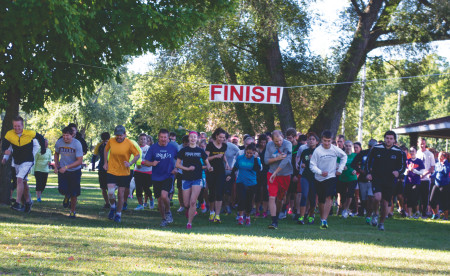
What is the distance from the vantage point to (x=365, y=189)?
54.3 feet

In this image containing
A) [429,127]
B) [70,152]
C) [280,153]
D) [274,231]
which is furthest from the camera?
[429,127]

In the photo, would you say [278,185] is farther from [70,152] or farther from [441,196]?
[441,196]

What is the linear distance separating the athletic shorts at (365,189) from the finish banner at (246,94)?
5.60 metres

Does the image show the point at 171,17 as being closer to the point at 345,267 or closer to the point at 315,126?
the point at 345,267

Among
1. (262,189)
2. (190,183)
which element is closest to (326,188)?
(190,183)

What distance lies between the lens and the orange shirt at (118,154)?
13.0 m

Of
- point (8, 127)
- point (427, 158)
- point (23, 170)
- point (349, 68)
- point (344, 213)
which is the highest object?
point (349, 68)

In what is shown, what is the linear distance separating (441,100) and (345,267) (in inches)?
2779

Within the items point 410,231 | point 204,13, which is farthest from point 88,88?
point 410,231

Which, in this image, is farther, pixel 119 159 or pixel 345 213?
pixel 345 213

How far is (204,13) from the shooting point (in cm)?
1617

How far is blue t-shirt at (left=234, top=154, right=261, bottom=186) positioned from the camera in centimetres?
1344

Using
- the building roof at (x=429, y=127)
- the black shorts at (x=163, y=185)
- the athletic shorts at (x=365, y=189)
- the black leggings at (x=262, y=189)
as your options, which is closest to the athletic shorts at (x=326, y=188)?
the black leggings at (x=262, y=189)

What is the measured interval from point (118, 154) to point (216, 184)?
2375 millimetres
